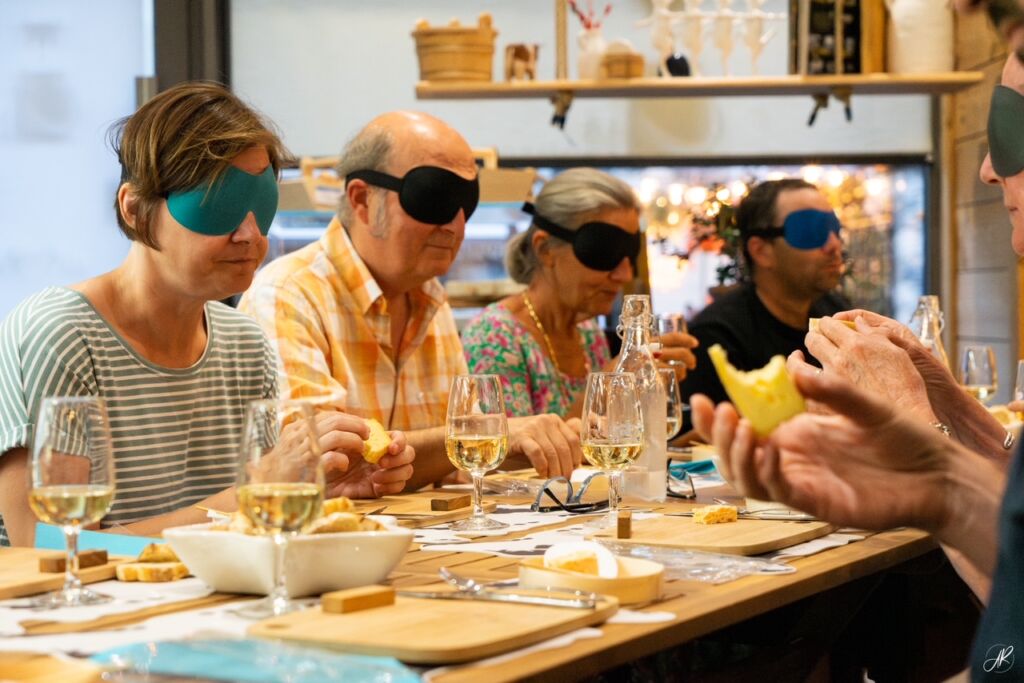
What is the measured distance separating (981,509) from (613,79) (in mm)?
3970

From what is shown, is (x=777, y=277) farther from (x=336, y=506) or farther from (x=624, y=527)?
(x=336, y=506)

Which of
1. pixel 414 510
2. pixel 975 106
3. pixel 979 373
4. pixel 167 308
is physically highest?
pixel 975 106

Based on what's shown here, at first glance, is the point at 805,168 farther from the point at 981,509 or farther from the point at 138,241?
the point at 981,509

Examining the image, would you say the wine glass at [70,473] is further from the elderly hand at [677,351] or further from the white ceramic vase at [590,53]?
the white ceramic vase at [590,53]

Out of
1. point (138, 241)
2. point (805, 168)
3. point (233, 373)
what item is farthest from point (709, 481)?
point (805, 168)

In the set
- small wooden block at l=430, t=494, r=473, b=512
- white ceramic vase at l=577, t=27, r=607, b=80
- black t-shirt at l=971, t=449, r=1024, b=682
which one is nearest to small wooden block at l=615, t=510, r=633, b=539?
small wooden block at l=430, t=494, r=473, b=512

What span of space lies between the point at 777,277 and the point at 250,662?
3.59m

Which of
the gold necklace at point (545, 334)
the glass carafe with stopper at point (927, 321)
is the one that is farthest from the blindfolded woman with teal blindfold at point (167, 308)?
the glass carafe with stopper at point (927, 321)

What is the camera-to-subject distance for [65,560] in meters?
1.54

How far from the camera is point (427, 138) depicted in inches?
124

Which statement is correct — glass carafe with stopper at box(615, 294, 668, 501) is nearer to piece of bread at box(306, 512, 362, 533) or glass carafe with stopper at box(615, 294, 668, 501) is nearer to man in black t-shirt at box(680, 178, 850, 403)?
piece of bread at box(306, 512, 362, 533)

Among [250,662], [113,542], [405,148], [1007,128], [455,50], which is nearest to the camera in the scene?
[250,662]

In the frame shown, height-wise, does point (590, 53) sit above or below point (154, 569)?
above

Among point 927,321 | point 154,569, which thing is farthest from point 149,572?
point 927,321
